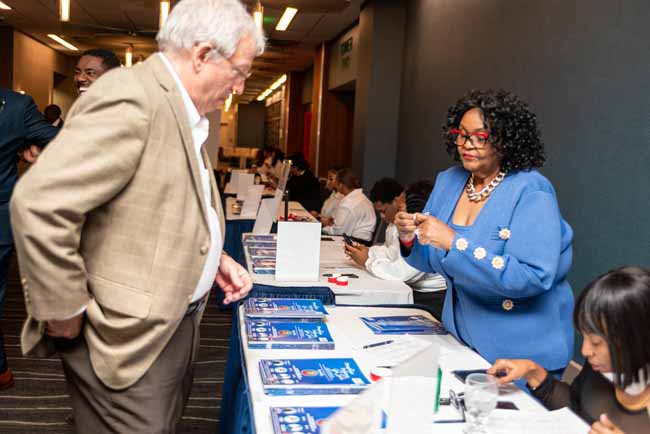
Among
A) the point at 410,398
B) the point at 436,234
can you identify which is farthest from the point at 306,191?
the point at 410,398

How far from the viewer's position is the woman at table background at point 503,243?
82.0 inches

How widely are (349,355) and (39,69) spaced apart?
49.0 ft

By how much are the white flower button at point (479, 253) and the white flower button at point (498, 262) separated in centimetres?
3

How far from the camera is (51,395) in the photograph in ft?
11.5

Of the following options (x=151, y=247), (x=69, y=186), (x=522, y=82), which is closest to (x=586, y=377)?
(x=151, y=247)

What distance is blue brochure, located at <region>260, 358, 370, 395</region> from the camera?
1.67 meters

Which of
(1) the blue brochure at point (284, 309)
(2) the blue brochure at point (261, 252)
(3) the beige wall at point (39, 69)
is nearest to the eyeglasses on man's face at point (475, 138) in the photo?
(1) the blue brochure at point (284, 309)

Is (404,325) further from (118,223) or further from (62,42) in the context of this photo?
(62,42)

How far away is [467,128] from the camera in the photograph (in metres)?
2.35

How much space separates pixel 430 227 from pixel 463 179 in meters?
0.42

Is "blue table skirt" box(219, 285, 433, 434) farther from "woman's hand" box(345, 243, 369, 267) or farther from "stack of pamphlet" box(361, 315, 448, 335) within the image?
"woman's hand" box(345, 243, 369, 267)

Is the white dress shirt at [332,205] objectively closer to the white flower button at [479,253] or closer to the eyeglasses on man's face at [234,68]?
the white flower button at [479,253]

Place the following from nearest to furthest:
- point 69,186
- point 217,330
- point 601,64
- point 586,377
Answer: point 69,186
point 586,377
point 601,64
point 217,330

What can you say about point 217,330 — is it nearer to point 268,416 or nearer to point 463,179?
A: point 463,179
